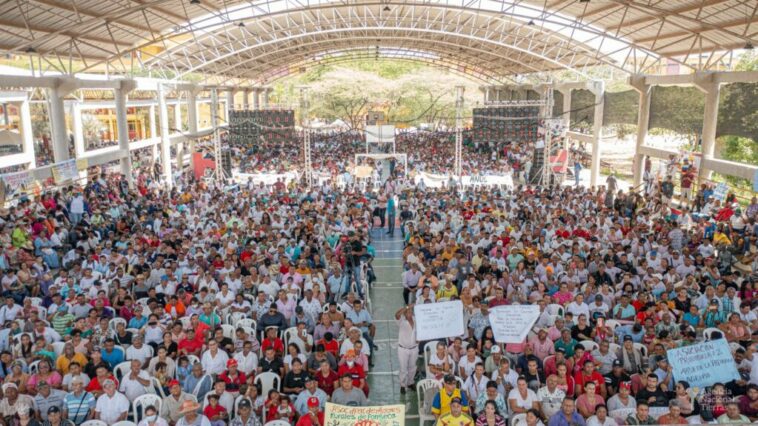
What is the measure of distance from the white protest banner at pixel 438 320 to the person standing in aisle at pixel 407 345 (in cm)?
62

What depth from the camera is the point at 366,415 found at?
5.38 meters

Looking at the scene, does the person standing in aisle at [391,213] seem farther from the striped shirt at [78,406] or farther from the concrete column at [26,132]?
the concrete column at [26,132]

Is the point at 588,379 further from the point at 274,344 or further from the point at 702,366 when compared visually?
the point at 274,344

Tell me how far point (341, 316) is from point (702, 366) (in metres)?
4.45

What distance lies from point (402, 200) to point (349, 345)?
36.8 ft

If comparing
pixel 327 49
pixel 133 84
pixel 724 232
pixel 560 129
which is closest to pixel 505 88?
pixel 327 49

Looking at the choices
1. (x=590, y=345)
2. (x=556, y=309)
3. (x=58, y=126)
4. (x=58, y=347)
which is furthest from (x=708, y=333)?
(x=58, y=126)

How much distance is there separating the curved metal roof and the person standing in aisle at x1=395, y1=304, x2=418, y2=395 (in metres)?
13.9

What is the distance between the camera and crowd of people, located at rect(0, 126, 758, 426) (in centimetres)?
651

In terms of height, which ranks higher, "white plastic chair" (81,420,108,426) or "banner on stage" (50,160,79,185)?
"banner on stage" (50,160,79,185)

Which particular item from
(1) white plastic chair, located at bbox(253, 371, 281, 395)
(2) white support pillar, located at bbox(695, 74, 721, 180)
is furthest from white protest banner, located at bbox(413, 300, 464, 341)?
(2) white support pillar, located at bbox(695, 74, 721, 180)

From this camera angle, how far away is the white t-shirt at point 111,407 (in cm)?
653

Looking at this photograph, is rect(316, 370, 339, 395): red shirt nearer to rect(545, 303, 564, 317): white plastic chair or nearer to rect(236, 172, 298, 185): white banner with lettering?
rect(545, 303, 564, 317): white plastic chair

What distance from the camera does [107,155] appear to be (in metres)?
23.3
